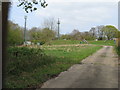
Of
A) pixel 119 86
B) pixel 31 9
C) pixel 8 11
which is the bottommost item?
pixel 119 86

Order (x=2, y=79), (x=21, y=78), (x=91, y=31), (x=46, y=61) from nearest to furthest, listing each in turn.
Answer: (x=2, y=79)
(x=21, y=78)
(x=46, y=61)
(x=91, y=31)

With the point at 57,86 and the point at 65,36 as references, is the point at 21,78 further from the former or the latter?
the point at 65,36

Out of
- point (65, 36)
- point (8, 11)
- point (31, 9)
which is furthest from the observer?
point (65, 36)

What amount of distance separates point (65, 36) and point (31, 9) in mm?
64660

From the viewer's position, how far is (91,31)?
82062 millimetres

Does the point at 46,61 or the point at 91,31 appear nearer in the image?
the point at 46,61

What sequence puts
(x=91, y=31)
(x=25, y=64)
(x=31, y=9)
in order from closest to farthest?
(x=25, y=64)
(x=31, y=9)
(x=91, y=31)

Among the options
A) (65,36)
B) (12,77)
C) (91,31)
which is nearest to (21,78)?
(12,77)

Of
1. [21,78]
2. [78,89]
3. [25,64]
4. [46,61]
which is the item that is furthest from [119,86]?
[46,61]

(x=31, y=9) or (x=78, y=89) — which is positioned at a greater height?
(x=31, y=9)

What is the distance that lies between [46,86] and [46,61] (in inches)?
188

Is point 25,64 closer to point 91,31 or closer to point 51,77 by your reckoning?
point 51,77

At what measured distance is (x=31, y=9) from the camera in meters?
9.57

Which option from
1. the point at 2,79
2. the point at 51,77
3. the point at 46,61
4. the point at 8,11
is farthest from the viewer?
the point at 46,61
